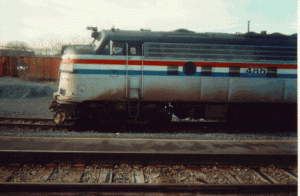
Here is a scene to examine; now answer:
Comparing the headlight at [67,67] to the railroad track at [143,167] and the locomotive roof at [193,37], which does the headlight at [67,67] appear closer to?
the locomotive roof at [193,37]

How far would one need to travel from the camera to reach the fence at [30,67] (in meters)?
26.1

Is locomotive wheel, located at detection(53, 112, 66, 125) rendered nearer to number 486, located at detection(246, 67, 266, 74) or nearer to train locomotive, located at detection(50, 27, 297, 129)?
train locomotive, located at detection(50, 27, 297, 129)

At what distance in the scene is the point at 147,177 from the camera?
447 centimetres

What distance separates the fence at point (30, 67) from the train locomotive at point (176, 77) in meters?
19.7

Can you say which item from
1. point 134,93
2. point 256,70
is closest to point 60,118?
point 134,93

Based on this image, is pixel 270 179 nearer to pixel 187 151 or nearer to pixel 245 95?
pixel 187 151

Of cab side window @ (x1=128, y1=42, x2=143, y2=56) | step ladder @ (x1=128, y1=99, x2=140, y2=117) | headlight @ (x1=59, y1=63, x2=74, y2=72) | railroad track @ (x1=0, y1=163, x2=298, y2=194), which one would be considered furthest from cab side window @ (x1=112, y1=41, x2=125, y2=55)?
railroad track @ (x1=0, y1=163, x2=298, y2=194)

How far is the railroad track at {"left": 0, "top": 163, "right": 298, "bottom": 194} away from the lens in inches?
155

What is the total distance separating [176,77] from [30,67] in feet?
78.2

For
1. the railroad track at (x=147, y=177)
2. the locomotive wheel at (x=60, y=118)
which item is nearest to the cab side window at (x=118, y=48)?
the locomotive wheel at (x=60, y=118)

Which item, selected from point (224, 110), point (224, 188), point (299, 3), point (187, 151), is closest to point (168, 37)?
point (224, 110)

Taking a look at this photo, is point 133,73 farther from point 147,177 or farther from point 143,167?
point 147,177

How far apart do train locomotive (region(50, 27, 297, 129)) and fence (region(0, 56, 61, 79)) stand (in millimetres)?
19737

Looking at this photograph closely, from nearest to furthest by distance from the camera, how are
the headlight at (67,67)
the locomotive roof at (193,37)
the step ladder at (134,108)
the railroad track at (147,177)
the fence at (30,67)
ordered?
1. the railroad track at (147,177)
2. the headlight at (67,67)
3. the locomotive roof at (193,37)
4. the step ladder at (134,108)
5. the fence at (30,67)
